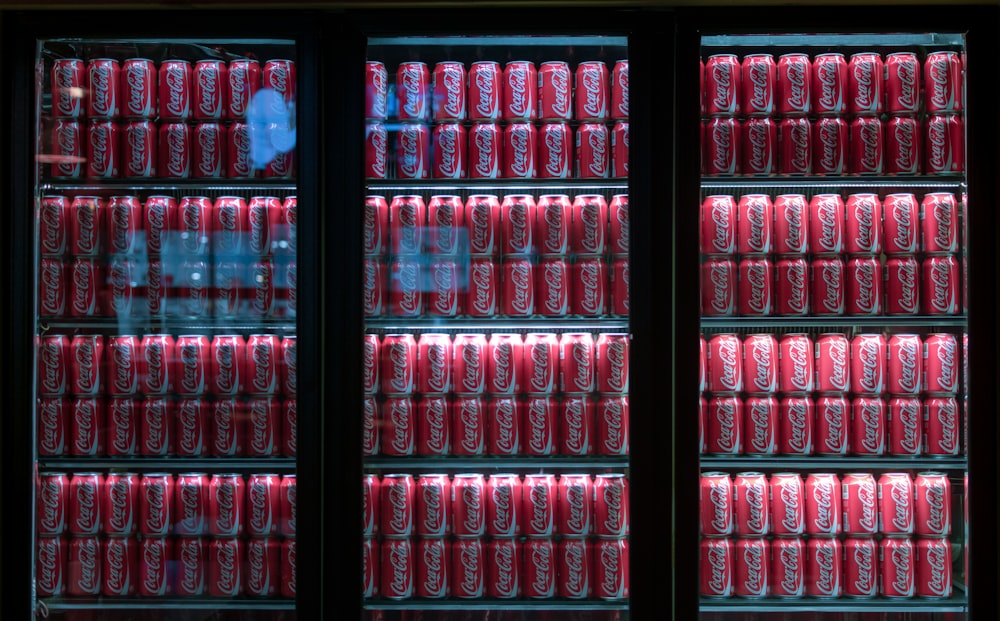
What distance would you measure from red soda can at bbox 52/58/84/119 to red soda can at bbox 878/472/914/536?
2.62 m

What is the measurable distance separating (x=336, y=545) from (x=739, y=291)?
135 cm

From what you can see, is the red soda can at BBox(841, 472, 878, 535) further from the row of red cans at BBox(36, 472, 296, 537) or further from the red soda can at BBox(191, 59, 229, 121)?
the red soda can at BBox(191, 59, 229, 121)

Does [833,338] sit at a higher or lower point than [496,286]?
lower

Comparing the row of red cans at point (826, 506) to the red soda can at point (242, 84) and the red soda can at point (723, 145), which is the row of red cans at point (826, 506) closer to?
the red soda can at point (723, 145)

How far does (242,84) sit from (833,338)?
1885 millimetres

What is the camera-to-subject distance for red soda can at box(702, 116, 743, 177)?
7.63 ft

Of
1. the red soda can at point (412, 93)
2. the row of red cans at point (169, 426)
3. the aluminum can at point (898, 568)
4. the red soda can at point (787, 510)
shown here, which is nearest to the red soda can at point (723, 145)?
the red soda can at point (412, 93)

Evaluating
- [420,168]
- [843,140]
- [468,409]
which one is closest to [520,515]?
[468,409]

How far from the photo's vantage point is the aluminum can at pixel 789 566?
2318 millimetres

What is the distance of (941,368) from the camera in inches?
90.8

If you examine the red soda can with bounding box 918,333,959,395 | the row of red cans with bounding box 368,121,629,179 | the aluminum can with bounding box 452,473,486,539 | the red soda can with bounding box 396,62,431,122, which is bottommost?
the aluminum can with bounding box 452,473,486,539

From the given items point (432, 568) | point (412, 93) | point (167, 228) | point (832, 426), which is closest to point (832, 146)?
point (832, 426)

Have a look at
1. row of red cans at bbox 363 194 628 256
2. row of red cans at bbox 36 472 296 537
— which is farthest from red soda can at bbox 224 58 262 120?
row of red cans at bbox 36 472 296 537

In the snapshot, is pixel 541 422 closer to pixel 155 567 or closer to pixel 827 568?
pixel 827 568
